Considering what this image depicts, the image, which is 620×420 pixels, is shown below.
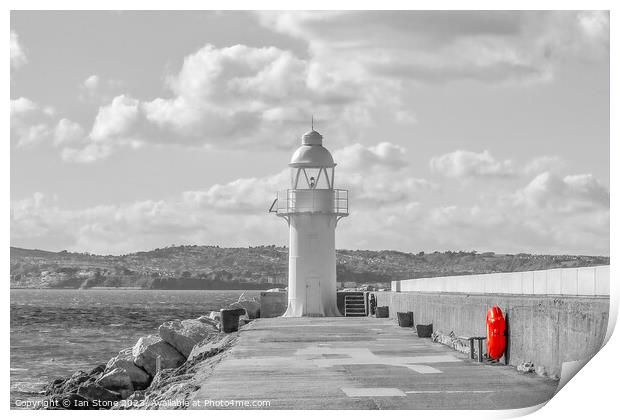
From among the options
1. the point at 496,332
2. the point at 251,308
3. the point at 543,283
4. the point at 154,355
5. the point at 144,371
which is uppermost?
the point at 543,283

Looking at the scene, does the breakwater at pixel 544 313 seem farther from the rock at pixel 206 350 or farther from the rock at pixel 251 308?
the rock at pixel 251 308

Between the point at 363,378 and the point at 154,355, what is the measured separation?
10.1 m

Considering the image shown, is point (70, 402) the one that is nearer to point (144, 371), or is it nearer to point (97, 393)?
point (97, 393)

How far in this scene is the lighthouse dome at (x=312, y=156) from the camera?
31797 millimetres

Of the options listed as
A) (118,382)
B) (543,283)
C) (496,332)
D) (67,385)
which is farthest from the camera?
(67,385)

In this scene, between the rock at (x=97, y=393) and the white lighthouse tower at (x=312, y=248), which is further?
the white lighthouse tower at (x=312, y=248)

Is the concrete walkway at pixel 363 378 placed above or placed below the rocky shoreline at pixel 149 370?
above

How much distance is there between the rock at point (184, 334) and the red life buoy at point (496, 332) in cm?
1035

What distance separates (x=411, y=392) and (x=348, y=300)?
22718 millimetres

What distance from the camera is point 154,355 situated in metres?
22.5

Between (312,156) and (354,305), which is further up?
(312,156)

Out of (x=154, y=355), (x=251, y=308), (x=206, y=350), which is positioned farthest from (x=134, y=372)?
(x=251, y=308)

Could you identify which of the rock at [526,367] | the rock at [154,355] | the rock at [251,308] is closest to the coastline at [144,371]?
the rock at [154,355]

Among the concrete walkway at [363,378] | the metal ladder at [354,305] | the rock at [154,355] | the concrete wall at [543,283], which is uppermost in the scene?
the concrete wall at [543,283]
